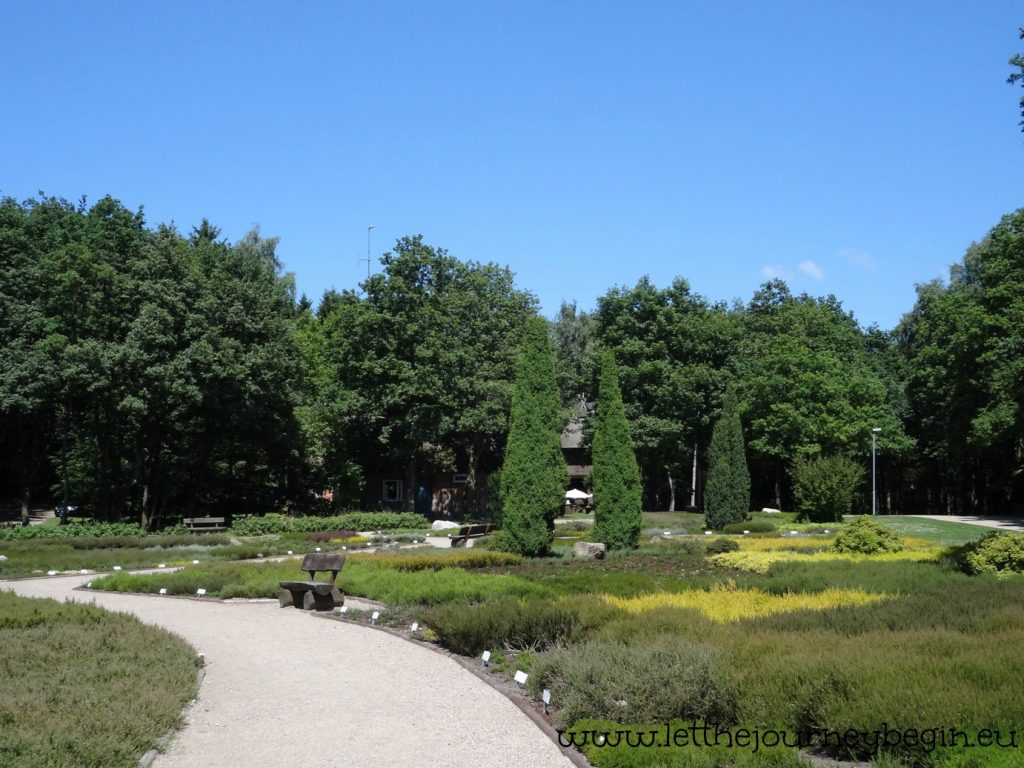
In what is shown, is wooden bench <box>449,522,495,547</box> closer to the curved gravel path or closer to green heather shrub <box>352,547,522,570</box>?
green heather shrub <box>352,547,522,570</box>

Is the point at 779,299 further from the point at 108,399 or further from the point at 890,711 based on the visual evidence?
the point at 890,711

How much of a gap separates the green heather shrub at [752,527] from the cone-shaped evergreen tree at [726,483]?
1.13 meters

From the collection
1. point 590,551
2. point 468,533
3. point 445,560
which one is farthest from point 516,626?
point 468,533

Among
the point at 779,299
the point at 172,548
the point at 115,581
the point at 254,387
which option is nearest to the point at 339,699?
the point at 115,581

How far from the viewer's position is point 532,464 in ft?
77.3

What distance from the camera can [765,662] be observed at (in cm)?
784

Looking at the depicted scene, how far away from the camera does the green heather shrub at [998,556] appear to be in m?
14.7

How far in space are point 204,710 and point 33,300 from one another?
119 ft

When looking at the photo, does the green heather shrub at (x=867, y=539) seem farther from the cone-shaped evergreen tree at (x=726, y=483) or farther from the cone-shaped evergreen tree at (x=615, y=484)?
the cone-shaped evergreen tree at (x=726, y=483)

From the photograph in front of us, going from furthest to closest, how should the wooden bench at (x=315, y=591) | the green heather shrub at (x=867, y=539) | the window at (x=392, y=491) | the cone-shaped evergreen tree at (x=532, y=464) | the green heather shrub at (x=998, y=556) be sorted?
the window at (x=392, y=491) < the cone-shaped evergreen tree at (x=532, y=464) < the green heather shrub at (x=867, y=539) < the wooden bench at (x=315, y=591) < the green heather shrub at (x=998, y=556)

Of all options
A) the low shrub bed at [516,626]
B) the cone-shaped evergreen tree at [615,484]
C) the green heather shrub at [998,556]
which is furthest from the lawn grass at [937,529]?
the low shrub bed at [516,626]

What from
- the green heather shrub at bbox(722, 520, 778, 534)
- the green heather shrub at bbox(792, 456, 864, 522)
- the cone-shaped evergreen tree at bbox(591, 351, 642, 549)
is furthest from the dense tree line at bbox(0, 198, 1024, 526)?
the cone-shaped evergreen tree at bbox(591, 351, 642, 549)

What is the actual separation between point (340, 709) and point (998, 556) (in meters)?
11.6

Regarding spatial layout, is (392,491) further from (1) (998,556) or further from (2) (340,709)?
(2) (340,709)
